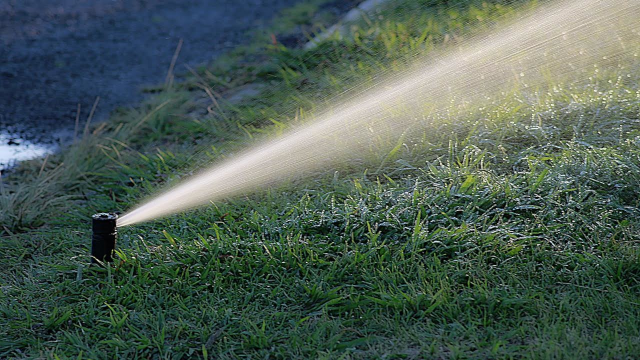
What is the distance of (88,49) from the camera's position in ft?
23.1

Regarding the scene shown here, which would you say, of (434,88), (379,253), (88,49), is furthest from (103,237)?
(88,49)

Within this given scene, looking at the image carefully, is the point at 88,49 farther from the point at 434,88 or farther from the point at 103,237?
the point at 103,237

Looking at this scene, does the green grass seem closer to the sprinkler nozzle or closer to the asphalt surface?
the sprinkler nozzle

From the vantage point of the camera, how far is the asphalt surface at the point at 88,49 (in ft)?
17.0

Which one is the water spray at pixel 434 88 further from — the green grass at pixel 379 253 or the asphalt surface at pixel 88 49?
the asphalt surface at pixel 88 49

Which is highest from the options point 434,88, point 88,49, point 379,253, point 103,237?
point 88,49

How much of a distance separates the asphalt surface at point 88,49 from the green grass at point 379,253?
1.14 m

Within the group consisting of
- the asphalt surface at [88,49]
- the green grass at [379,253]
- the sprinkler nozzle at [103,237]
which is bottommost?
the green grass at [379,253]

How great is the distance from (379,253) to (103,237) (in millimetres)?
1162

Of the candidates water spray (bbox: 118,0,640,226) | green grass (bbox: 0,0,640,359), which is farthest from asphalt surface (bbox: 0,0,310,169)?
water spray (bbox: 118,0,640,226)

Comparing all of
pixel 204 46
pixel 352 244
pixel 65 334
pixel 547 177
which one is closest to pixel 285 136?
pixel 352 244

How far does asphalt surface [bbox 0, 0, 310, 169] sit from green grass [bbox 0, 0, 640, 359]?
114 cm

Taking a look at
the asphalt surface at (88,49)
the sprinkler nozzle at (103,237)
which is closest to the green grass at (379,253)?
the sprinkler nozzle at (103,237)

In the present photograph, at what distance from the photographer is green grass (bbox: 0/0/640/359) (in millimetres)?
2371
